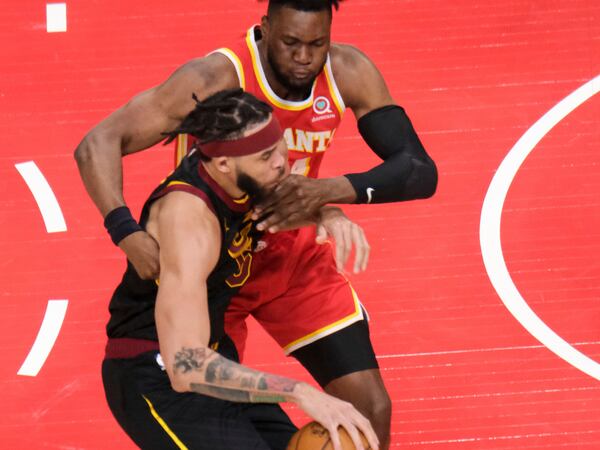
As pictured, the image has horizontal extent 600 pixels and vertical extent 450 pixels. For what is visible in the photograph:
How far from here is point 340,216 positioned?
4.82 m

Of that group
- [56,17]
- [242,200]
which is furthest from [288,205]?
[56,17]

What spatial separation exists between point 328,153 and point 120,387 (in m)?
2.87

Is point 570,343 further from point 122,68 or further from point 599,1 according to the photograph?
point 122,68

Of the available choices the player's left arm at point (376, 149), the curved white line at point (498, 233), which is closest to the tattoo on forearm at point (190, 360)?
the player's left arm at point (376, 149)

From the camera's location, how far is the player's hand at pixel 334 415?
4031 mm

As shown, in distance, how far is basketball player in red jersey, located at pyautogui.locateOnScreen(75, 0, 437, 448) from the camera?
509cm

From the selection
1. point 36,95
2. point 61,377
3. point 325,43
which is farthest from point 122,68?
point 325,43

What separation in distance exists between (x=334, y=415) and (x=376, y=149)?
5.60ft

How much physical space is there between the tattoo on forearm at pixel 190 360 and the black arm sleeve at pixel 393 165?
1204mm

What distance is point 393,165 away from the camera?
525 cm

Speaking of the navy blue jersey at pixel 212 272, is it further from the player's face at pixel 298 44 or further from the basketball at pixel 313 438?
the player's face at pixel 298 44

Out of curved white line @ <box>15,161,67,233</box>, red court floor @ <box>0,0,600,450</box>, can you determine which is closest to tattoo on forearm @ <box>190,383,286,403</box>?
red court floor @ <box>0,0,600,450</box>

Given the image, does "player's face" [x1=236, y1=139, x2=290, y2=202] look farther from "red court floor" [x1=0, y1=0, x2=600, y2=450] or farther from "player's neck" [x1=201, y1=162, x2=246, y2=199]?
"red court floor" [x1=0, y1=0, x2=600, y2=450]

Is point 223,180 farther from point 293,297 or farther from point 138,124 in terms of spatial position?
Result: point 293,297
